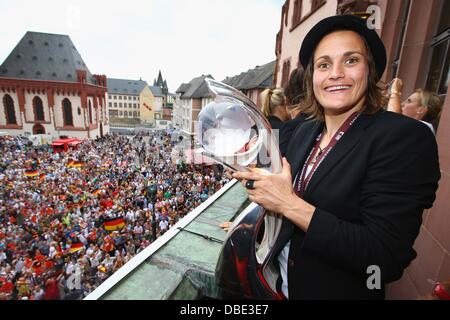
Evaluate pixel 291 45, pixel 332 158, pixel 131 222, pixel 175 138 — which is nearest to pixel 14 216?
pixel 131 222

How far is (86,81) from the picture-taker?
1857 inches

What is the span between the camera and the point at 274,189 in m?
1.08

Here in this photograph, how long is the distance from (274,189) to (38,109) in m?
53.4

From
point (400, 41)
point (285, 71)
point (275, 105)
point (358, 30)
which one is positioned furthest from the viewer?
point (285, 71)

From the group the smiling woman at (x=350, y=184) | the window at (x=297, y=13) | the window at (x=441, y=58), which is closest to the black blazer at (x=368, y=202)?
the smiling woman at (x=350, y=184)

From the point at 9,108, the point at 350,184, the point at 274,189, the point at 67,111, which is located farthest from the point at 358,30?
the point at 9,108

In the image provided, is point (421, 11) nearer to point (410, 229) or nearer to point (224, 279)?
point (410, 229)

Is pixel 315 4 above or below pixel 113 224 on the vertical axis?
above

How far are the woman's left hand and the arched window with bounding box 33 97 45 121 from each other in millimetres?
52975

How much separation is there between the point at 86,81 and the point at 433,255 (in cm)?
5587

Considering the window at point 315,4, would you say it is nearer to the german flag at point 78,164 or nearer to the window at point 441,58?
the window at point 441,58

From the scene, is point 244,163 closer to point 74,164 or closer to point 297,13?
point 297,13

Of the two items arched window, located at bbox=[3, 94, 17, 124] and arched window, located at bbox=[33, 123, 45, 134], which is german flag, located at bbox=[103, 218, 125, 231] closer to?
arched window, located at bbox=[33, 123, 45, 134]

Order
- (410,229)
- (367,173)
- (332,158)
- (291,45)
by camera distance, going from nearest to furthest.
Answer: (410,229)
(367,173)
(332,158)
(291,45)
